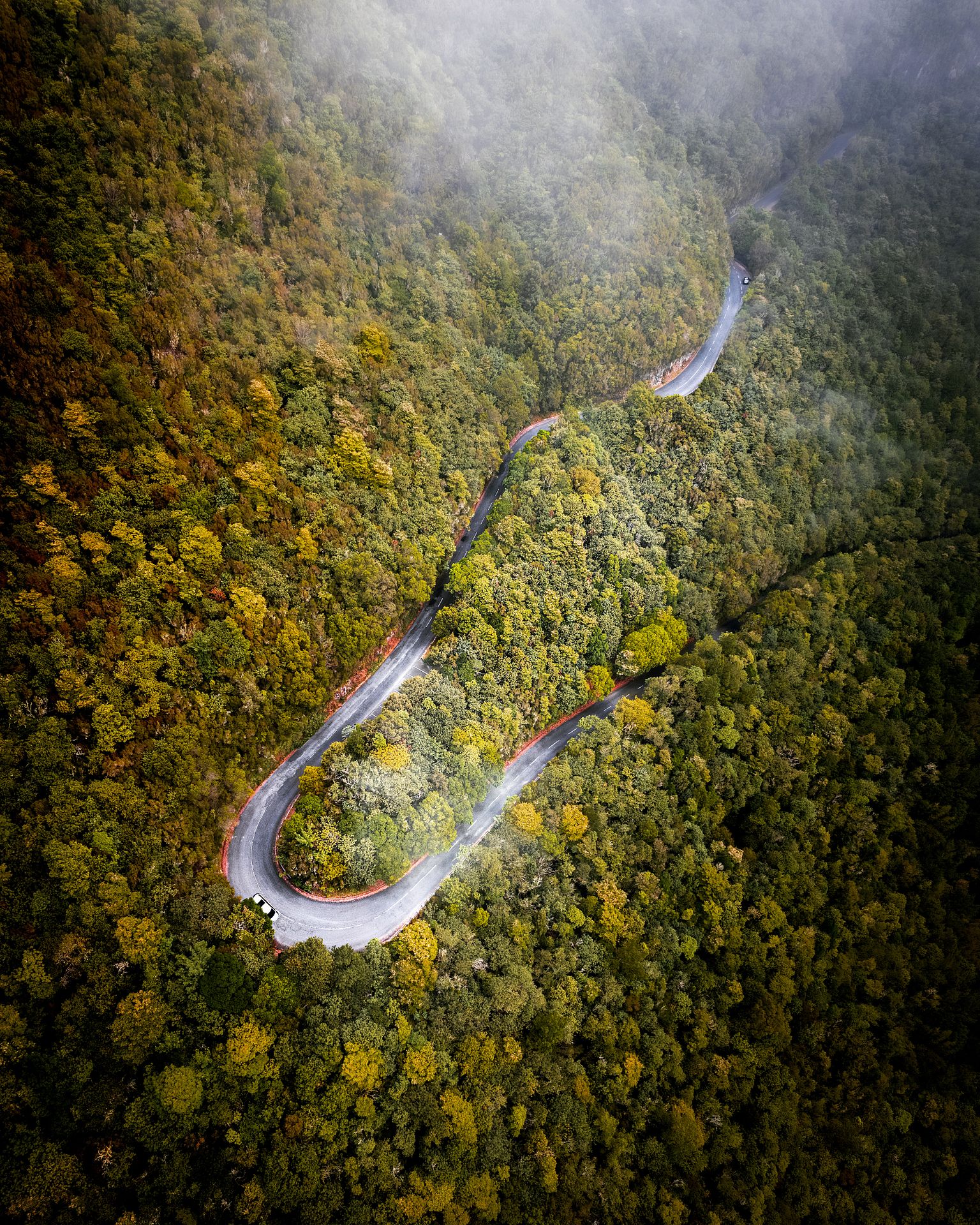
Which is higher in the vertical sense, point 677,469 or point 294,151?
point 294,151

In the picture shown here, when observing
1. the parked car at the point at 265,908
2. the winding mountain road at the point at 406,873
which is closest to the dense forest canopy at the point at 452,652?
the winding mountain road at the point at 406,873

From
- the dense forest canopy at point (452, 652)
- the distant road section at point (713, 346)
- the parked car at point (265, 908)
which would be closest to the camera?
the dense forest canopy at point (452, 652)

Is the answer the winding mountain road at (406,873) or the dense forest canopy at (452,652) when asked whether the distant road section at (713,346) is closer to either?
the dense forest canopy at (452,652)

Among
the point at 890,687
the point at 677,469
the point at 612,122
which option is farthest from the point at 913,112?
the point at 890,687

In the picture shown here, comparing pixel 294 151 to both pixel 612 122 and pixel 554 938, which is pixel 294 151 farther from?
pixel 554 938

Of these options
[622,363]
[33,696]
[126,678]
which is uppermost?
[33,696]

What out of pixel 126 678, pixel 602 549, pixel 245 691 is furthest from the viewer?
pixel 602 549
